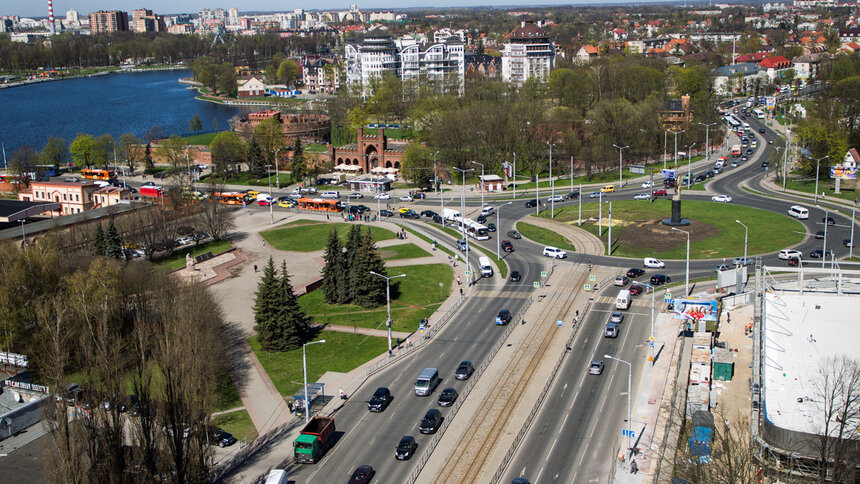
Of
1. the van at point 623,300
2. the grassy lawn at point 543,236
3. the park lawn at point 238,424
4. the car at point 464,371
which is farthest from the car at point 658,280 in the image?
the park lawn at point 238,424

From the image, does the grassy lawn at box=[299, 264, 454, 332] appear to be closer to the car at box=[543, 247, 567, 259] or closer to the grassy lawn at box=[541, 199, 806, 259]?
the car at box=[543, 247, 567, 259]

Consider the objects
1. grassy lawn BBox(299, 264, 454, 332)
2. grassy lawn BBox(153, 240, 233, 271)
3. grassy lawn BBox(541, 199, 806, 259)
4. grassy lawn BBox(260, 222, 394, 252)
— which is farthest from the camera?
grassy lawn BBox(260, 222, 394, 252)

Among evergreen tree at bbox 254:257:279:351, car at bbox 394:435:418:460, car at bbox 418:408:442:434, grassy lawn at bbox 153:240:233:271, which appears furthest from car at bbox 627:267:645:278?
grassy lawn at bbox 153:240:233:271

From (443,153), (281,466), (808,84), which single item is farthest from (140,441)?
(808,84)

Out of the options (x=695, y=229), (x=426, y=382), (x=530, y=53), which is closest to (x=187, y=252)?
(x=426, y=382)

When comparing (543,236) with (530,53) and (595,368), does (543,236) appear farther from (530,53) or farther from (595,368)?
(530,53)

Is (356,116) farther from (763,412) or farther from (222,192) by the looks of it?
(763,412)
